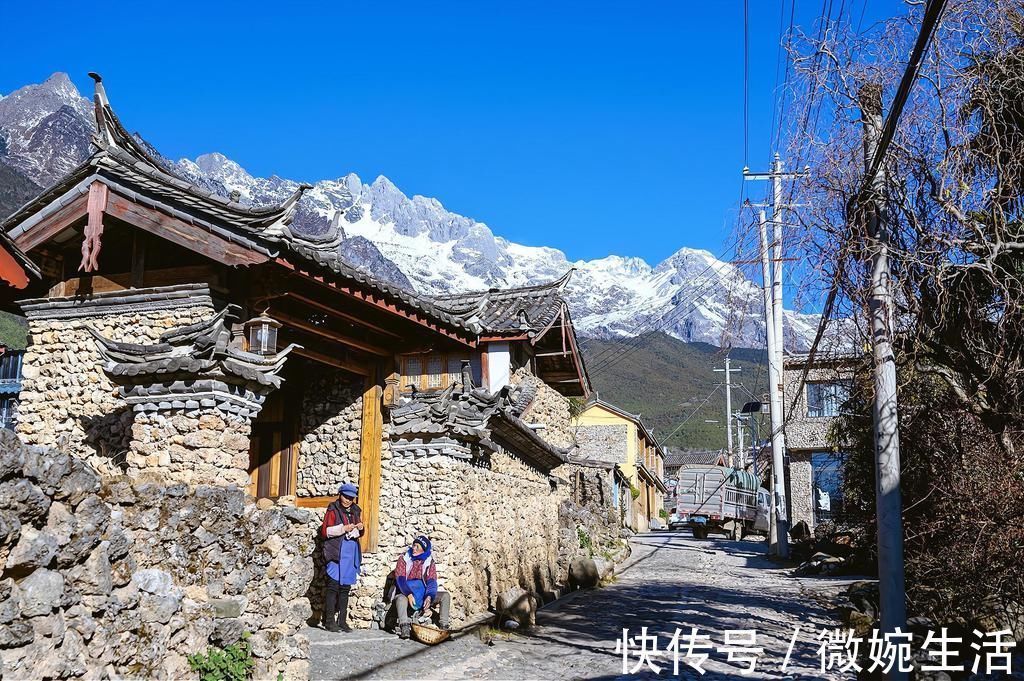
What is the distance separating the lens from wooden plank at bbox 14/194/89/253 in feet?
34.6

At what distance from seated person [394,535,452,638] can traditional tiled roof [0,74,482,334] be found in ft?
12.5

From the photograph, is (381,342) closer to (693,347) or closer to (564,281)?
(564,281)

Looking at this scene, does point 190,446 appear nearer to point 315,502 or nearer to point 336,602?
point 336,602

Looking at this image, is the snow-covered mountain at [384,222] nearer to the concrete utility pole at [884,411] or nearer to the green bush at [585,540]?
the green bush at [585,540]

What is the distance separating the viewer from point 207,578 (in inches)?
267

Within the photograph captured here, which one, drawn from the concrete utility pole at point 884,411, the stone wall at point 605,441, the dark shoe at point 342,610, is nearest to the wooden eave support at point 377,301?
the dark shoe at point 342,610

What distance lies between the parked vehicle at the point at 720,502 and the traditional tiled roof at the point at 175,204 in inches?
1139

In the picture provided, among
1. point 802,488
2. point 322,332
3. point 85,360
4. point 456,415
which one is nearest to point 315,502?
point 456,415

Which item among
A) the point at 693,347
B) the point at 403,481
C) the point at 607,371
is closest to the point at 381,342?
the point at 403,481

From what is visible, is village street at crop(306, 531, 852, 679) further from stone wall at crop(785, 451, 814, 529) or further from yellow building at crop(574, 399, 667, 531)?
yellow building at crop(574, 399, 667, 531)

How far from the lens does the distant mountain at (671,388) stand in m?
83.6

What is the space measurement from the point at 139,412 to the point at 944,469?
8980 mm

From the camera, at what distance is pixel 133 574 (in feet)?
19.0

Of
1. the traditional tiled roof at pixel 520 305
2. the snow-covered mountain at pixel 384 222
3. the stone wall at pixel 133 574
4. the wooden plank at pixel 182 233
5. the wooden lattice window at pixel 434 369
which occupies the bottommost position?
the stone wall at pixel 133 574
